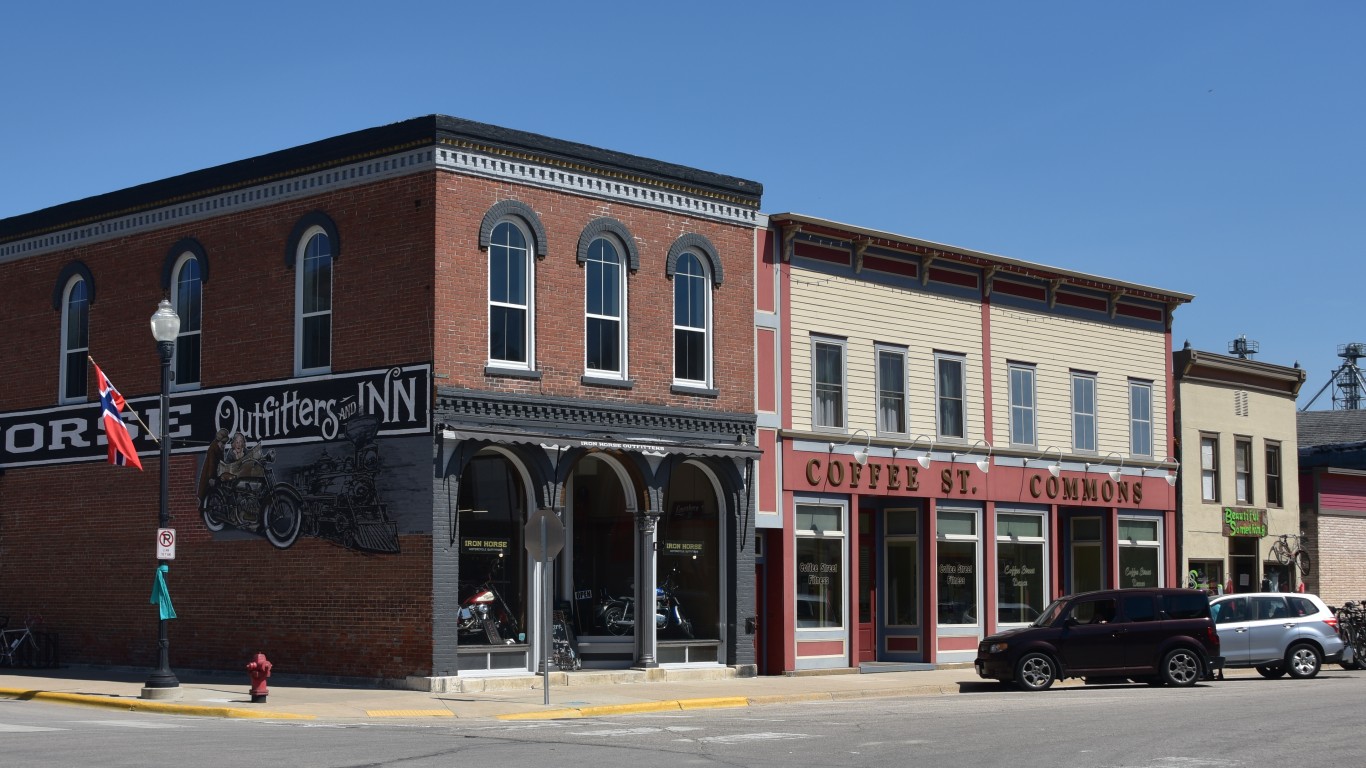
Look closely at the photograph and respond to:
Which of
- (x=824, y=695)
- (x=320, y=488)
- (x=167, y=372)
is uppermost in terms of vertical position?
(x=167, y=372)

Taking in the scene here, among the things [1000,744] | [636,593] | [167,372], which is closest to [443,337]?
[167,372]

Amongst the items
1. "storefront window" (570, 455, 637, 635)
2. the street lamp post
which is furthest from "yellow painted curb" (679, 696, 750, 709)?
the street lamp post

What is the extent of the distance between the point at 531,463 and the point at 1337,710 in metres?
12.2

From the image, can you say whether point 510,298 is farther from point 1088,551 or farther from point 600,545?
point 1088,551

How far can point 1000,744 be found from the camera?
17609mm

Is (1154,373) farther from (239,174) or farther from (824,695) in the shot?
(239,174)

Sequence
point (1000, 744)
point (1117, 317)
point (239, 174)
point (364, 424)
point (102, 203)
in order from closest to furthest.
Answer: point (1000, 744) < point (364, 424) < point (239, 174) < point (102, 203) < point (1117, 317)

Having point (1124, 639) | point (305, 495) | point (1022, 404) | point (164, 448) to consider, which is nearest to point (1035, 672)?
point (1124, 639)

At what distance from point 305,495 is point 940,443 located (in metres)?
13.3

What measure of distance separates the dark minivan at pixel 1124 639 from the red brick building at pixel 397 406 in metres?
5.01

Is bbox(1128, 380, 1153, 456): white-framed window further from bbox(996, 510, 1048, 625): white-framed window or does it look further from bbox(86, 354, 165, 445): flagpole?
bbox(86, 354, 165, 445): flagpole

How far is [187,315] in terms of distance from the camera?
28578 mm

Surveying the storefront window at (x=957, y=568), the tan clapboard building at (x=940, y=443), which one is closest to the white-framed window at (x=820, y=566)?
the tan clapboard building at (x=940, y=443)

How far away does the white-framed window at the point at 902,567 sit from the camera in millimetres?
32969
